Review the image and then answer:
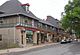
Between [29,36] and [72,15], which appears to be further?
[72,15]

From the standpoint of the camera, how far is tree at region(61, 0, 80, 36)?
67.1 meters

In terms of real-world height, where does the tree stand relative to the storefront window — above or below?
above

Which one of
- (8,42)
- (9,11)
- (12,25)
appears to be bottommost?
(8,42)

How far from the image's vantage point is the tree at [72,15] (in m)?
67.1

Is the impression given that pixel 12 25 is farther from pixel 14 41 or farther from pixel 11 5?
pixel 11 5

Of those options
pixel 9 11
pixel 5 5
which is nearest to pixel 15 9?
pixel 9 11

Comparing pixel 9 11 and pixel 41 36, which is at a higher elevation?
pixel 9 11

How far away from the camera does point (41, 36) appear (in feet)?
223

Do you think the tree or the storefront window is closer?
the storefront window

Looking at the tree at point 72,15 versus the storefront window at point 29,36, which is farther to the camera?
the tree at point 72,15

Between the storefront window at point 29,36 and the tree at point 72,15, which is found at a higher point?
the tree at point 72,15

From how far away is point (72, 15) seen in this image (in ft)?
221

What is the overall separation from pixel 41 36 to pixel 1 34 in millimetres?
19525

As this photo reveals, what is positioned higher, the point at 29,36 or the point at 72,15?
the point at 72,15
